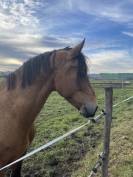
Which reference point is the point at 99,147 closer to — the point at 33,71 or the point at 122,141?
the point at 122,141

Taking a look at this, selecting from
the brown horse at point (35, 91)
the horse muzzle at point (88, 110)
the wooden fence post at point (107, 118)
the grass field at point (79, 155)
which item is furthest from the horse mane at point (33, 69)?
the grass field at point (79, 155)

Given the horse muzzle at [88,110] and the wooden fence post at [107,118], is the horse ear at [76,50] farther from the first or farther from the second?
the wooden fence post at [107,118]

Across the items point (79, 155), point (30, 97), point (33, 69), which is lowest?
point (79, 155)

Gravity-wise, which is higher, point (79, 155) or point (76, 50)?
point (76, 50)

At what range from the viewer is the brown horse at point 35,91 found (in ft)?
14.1

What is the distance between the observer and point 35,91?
4.44 meters

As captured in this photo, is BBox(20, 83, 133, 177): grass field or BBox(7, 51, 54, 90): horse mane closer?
BBox(7, 51, 54, 90): horse mane

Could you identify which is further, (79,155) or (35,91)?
(79,155)

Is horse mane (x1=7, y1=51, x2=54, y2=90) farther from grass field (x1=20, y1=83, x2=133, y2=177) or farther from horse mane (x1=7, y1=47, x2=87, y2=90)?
grass field (x1=20, y1=83, x2=133, y2=177)

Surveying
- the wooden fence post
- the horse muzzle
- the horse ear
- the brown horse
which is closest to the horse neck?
the brown horse

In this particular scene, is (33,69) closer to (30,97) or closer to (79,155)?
(30,97)

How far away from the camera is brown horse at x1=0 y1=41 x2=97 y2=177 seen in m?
4.29

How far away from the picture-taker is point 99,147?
7227mm

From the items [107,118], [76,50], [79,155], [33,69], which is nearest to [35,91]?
[33,69]
